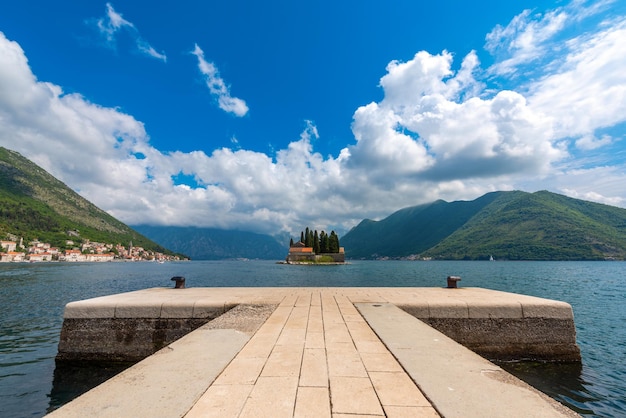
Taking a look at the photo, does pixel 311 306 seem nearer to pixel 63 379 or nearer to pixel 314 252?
pixel 63 379

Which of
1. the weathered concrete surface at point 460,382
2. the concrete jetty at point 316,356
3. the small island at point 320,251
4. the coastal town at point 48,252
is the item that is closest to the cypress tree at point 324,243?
the small island at point 320,251

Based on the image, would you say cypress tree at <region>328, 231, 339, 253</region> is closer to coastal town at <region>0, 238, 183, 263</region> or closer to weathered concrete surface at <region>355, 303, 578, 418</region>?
weathered concrete surface at <region>355, 303, 578, 418</region>

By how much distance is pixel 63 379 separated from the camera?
29.4 ft

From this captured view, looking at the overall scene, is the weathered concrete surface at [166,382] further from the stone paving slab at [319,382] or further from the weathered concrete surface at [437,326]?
the weathered concrete surface at [437,326]

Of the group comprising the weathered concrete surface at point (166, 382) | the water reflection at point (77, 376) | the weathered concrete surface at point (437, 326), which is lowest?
the water reflection at point (77, 376)

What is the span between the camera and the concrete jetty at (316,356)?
3408 millimetres

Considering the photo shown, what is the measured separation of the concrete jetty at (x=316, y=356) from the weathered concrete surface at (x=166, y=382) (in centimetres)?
2

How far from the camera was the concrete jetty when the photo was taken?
3.41m

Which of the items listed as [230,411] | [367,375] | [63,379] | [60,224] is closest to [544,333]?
[367,375]

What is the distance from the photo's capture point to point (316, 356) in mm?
5168

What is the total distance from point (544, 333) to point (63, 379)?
14.9 m

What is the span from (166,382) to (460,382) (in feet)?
13.4

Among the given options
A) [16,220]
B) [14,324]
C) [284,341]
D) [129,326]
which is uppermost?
[16,220]

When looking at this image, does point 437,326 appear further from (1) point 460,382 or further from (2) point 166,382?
(2) point 166,382
